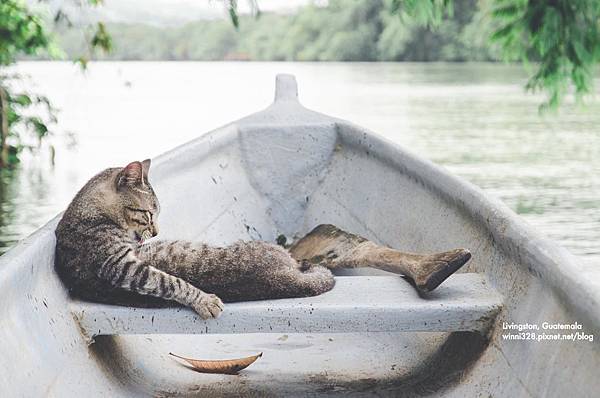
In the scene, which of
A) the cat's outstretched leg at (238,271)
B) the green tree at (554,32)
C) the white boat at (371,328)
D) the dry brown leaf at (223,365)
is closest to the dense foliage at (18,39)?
the green tree at (554,32)

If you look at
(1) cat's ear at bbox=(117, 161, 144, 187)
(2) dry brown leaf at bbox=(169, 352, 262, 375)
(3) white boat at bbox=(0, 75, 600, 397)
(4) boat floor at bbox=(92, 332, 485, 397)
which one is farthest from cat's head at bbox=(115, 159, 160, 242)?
(2) dry brown leaf at bbox=(169, 352, 262, 375)

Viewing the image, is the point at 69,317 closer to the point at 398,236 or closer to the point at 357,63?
the point at 398,236

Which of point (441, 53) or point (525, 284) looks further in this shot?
point (441, 53)

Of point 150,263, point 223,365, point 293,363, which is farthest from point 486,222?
point 150,263

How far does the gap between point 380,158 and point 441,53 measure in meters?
43.7

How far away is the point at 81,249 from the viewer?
2471 millimetres

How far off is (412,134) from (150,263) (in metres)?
13.5

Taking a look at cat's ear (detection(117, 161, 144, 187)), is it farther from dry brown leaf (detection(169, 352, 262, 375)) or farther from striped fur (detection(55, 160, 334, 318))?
dry brown leaf (detection(169, 352, 262, 375))

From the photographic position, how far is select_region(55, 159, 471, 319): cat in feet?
7.95

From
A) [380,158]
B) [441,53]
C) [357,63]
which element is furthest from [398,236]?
[357,63]

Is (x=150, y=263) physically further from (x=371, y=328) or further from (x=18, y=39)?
(x=18, y=39)

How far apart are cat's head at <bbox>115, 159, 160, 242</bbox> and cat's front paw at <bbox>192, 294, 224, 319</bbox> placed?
0.30 meters

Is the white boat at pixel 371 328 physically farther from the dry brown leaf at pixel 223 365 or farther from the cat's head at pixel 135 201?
the cat's head at pixel 135 201

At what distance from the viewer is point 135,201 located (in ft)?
8.41
